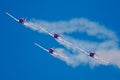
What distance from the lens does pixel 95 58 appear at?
42156 millimetres

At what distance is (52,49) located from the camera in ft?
144

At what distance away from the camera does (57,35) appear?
43.2 m

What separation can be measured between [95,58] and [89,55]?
0.82 meters

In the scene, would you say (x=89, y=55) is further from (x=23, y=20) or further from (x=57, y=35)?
(x=23, y=20)

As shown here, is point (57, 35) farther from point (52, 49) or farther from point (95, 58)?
point (95, 58)

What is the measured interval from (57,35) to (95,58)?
5.57m

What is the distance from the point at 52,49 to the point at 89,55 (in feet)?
16.2

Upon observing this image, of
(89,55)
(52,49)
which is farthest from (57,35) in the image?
(89,55)

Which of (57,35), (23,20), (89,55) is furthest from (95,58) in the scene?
(23,20)

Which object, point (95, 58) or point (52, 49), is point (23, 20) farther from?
point (95, 58)

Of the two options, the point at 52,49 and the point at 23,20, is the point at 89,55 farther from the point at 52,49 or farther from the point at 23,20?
the point at 23,20

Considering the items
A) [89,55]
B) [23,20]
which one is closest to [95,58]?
[89,55]

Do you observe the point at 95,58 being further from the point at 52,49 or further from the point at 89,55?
the point at 52,49

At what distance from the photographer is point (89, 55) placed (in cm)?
4225
